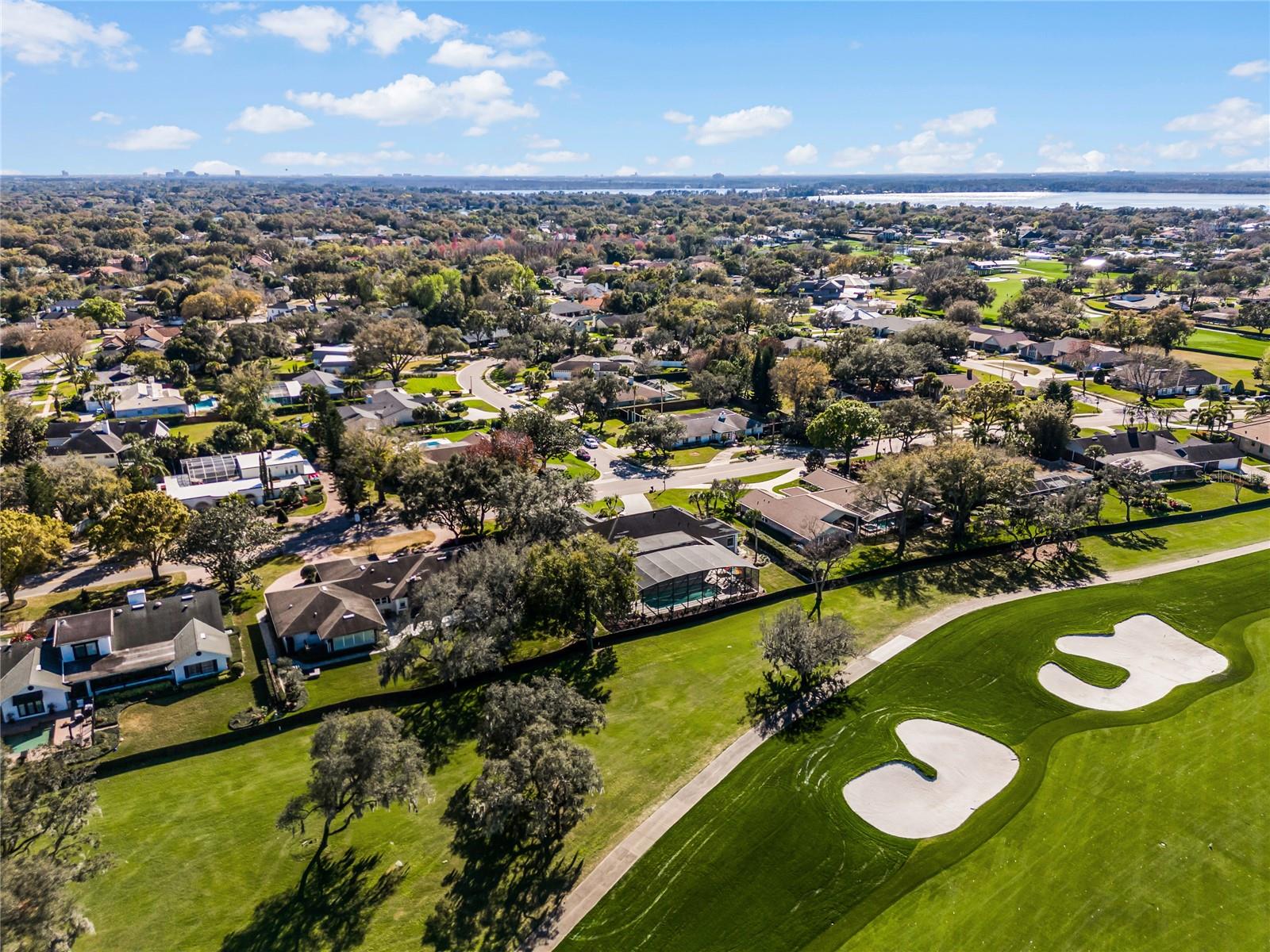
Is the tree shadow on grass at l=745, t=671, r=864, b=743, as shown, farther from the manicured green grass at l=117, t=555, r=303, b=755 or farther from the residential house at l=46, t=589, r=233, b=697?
the residential house at l=46, t=589, r=233, b=697

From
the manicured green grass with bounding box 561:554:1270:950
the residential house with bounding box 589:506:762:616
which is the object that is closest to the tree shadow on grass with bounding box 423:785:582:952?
the manicured green grass with bounding box 561:554:1270:950

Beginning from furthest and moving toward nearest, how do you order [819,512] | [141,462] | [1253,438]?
[1253,438]
[141,462]
[819,512]

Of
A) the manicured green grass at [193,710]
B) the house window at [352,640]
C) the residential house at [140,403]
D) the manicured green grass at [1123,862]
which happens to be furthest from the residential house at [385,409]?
the manicured green grass at [1123,862]

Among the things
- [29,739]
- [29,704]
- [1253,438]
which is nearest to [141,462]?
[29,704]

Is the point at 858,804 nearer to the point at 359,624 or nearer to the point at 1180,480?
the point at 359,624

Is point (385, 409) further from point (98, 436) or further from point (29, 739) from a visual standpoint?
point (29, 739)

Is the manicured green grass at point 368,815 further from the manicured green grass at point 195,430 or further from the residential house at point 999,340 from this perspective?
the residential house at point 999,340
